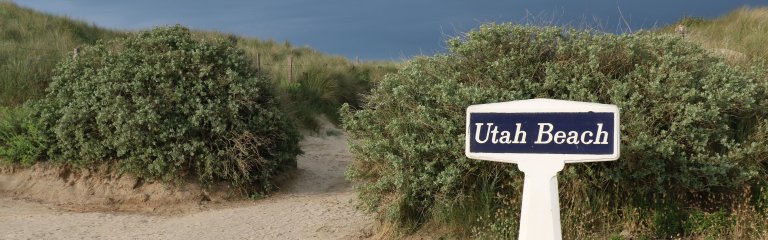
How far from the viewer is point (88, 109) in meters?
10.1

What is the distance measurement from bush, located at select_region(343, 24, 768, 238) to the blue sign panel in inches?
69.7

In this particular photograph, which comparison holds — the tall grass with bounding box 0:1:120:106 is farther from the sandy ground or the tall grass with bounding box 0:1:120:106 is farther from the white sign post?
the white sign post

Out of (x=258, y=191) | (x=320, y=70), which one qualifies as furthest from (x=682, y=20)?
(x=258, y=191)

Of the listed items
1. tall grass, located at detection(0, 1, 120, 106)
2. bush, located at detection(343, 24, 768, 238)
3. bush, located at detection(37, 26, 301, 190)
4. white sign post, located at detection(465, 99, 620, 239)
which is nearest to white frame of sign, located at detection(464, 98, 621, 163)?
white sign post, located at detection(465, 99, 620, 239)

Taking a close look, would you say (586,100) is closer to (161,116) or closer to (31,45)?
(161,116)

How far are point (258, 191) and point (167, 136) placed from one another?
1707 mm

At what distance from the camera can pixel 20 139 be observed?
10.8m

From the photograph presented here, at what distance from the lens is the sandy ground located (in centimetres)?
793

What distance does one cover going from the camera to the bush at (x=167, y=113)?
9797mm

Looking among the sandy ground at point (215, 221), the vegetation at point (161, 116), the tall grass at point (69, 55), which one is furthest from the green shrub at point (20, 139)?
the tall grass at point (69, 55)

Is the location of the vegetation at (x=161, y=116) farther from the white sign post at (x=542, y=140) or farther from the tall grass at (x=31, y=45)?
the white sign post at (x=542, y=140)

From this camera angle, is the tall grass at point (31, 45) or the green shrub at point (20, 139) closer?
the green shrub at point (20, 139)

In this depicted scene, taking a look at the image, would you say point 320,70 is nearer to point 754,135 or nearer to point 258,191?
point 258,191

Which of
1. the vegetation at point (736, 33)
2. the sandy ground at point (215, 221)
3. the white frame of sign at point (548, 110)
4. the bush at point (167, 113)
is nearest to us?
the white frame of sign at point (548, 110)
